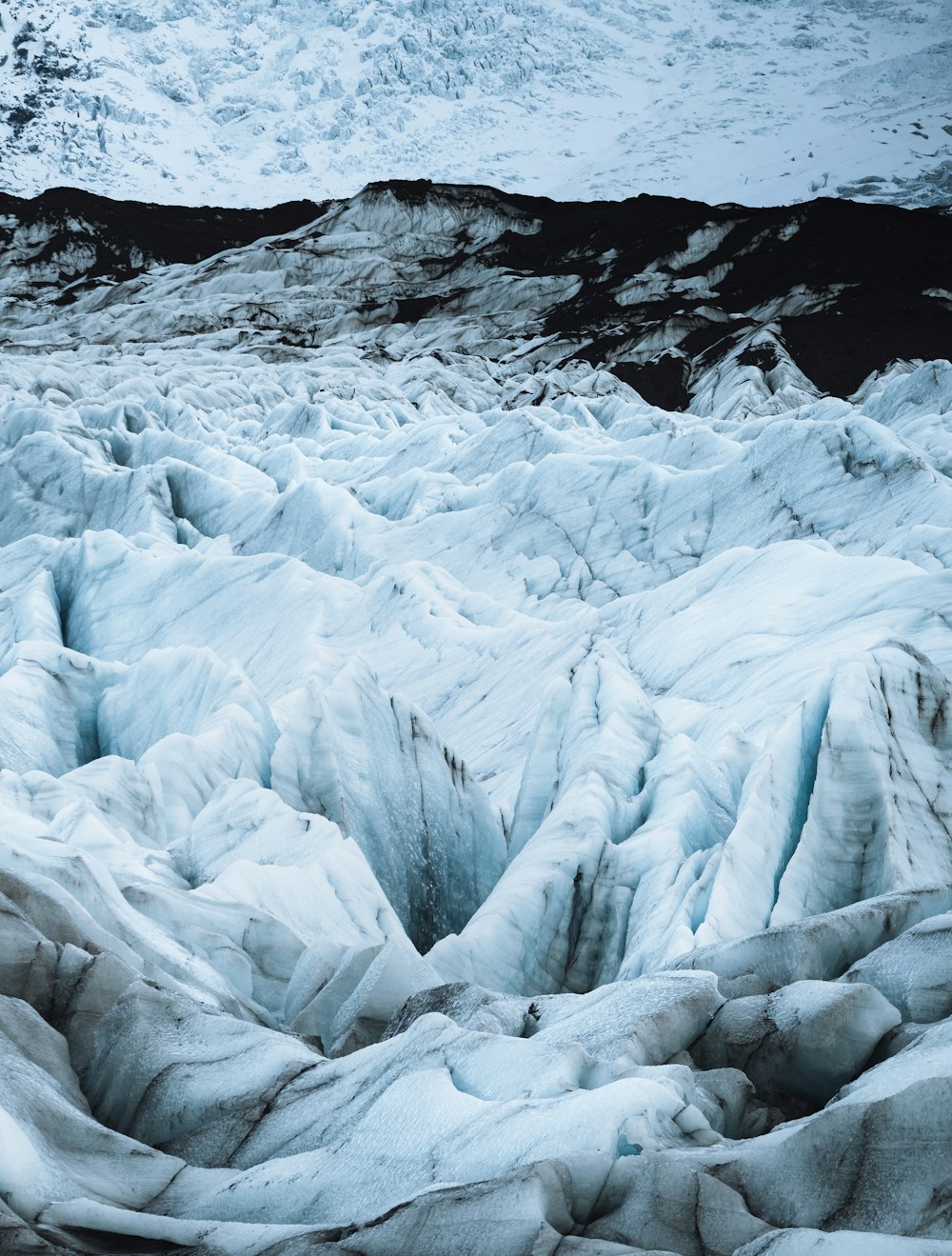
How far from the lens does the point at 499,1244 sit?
2.82 metres

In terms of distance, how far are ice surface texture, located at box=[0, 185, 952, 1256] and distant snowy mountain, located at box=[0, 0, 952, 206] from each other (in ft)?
239

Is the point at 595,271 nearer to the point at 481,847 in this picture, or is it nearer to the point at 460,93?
the point at 481,847

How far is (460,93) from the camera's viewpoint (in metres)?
111

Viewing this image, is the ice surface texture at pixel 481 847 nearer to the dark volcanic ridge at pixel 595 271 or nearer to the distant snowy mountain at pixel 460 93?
the dark volcanic ridge at pixel 595 271

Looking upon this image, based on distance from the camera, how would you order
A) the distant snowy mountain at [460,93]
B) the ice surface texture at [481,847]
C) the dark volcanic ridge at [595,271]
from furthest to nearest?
the distant snowy mountain at [460,93] → the dark volcanic ridge at [595,271] → the ice surface texture at [481,847]

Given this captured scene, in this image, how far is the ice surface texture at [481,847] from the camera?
3186mm

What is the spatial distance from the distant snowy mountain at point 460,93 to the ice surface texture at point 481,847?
73.0 meters

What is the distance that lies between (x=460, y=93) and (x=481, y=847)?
116137 mm

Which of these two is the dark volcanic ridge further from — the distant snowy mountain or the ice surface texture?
the distant snowy mountain

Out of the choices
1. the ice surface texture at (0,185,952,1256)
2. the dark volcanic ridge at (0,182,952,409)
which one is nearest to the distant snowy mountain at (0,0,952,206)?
the dark volcanic ridge at (0,182,952,409)

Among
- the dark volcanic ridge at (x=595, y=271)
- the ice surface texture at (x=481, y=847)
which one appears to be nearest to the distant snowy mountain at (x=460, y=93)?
the dark volcanic ridge at (x=595, y=271)

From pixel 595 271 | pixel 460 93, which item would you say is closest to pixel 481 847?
pixel 595 271

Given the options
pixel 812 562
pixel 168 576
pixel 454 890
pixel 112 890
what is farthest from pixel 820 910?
pixel 168 576

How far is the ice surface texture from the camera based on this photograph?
3.19 meters
